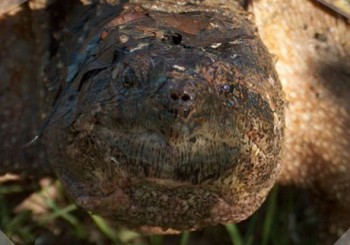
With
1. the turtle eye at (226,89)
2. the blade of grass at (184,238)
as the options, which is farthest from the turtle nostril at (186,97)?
the blade of grass at (184,238)

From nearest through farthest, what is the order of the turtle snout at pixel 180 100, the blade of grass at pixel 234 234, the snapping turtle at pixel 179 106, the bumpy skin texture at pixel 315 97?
the turtle snout at pixel 180 100
the snapping turtle at pixel 179 106
the blade of grass at pixel 234 234
the bumpy skin texture at pixel 315 97

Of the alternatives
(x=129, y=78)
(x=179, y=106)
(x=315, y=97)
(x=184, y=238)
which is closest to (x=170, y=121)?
(x=179, y=106)

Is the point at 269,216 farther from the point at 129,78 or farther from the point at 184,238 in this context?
the point at 129,78

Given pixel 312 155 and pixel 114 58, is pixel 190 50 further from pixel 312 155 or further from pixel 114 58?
pixel 312 155

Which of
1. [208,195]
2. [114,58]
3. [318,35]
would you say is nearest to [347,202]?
[318,35]

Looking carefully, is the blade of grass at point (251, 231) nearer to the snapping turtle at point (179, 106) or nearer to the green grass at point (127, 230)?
the green grass at point (127, 230)

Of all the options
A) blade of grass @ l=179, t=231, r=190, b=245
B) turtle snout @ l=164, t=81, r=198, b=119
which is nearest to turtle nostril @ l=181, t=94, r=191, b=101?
turtle snout @ l=164, t=81, r=198, b=119

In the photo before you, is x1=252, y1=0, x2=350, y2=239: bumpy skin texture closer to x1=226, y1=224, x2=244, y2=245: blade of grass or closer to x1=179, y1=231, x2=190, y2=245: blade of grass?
Result: x1=226, y1=224, x2=244, y2=245: blade of grass

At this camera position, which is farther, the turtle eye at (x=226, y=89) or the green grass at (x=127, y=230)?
the green grass at (x=127, y=230)
